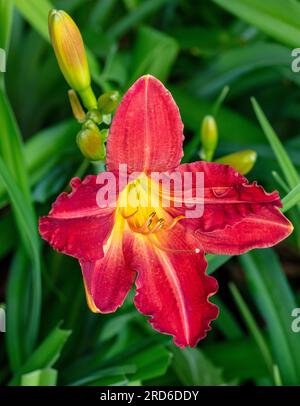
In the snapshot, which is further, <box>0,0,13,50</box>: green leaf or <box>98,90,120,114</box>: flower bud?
<box>0,0,13,50</box>: green leaf

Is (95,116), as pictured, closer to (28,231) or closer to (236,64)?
(28,231)

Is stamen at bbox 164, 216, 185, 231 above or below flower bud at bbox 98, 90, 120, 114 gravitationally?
below

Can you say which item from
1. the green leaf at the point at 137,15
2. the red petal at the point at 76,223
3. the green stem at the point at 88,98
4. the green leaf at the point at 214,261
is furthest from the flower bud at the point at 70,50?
the green leaf at the point at 137,15

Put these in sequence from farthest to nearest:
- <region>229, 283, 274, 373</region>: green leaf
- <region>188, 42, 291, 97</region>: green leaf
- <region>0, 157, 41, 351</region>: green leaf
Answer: <region>188, 42, 291, 97</region>: green leaf → <region>229, 283, 274, 373</region>: green leaf → <region>0, 157, 41, 351</region>: green leaf

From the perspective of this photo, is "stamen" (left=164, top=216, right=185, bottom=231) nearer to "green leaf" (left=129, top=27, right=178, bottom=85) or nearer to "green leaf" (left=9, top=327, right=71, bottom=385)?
"green leaf" (left=9, top=327, right=71, bottom=385)

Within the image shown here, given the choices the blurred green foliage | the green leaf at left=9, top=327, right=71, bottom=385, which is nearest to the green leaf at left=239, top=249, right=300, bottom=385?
the blurred green foliage
